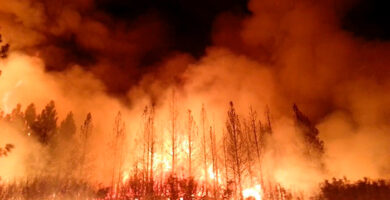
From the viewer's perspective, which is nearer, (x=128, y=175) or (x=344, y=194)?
(x=344, y=194)

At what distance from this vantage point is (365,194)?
1558 cm

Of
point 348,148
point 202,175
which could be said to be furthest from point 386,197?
point 202,175

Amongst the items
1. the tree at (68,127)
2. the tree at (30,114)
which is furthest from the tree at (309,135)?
the tree at (30,114)

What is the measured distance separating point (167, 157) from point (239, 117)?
38.0ft

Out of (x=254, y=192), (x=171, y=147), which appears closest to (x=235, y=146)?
(x=254, y=192)

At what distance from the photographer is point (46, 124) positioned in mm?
37906

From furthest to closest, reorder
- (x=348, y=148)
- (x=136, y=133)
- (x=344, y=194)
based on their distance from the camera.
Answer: (x=136, y=133), (x=348, y=148), (x=344, y=194)

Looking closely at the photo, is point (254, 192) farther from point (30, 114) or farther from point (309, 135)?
point (30, 114)

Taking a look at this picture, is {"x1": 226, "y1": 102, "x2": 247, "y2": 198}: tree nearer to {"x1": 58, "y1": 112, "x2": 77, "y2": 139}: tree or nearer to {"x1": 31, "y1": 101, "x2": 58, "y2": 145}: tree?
{"x1": 58, "y1": 112, "x2": 77, "y2": 139}: tree

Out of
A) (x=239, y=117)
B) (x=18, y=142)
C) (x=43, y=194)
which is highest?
(x=239, y=117)

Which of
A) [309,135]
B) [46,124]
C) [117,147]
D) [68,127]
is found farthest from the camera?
[117,147]

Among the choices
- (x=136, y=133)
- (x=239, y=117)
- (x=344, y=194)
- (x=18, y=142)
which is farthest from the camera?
(x=136, y=133)

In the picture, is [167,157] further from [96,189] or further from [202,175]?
[96,189]

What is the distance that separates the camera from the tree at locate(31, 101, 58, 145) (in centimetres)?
3688
